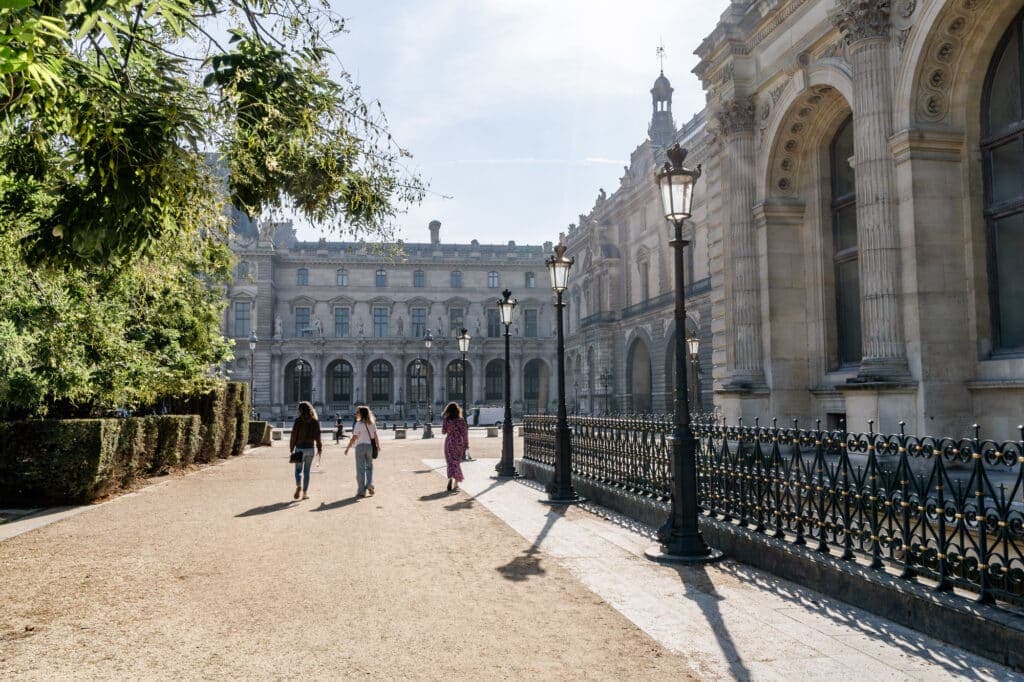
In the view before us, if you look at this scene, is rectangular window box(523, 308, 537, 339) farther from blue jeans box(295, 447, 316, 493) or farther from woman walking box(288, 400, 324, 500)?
blue jeans box(295, 447, 316, 493)

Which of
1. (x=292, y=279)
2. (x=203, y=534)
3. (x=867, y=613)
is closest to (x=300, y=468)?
(x=203, y=534)

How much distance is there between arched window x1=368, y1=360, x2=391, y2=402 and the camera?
7469 cm

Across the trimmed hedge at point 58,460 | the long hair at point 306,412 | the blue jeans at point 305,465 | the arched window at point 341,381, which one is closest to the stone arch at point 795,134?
the long hair at point 306,412

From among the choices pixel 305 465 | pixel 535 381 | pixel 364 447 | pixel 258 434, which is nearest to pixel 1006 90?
pixel 364 447

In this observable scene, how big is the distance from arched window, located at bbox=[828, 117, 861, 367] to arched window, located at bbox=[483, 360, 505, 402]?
6133cm

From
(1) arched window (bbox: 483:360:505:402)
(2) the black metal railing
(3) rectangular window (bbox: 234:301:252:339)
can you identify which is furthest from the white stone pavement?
(3) rectangular window (bbox: 234:301:252:339)

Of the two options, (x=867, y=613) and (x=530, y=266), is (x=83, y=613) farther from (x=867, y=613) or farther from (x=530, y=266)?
(x=530, y=266)

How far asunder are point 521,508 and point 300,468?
458 centimetres

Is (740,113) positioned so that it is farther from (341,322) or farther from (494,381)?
(341,322)

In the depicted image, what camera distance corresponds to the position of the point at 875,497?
610 cm

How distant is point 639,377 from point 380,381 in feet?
108

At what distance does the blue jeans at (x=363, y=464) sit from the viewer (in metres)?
14.4

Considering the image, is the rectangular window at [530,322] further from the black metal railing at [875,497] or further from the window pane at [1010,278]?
the black metal railing at [875,497]

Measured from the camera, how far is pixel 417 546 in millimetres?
9242
